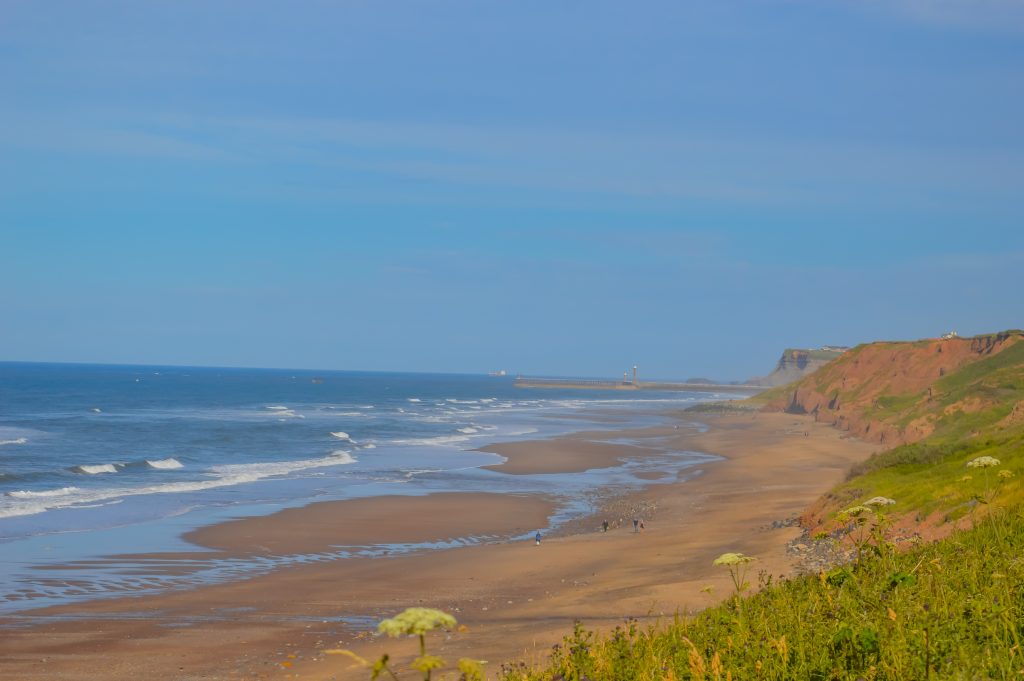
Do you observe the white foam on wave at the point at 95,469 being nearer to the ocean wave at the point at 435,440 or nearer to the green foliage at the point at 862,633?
the ocean wave at the point at 435,440

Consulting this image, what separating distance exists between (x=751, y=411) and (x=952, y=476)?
341ft

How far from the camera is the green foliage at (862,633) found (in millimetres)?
6457

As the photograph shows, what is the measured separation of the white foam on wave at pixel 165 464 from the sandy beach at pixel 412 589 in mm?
17303

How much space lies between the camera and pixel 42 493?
40.2 metres

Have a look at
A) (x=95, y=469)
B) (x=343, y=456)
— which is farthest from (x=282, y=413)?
(x=95, y=469)

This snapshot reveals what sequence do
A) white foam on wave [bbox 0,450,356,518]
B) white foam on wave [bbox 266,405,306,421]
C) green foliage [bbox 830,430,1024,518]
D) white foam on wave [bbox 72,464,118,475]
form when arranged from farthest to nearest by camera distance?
1. white foam on wave [bbox 266,405,306,421]
2. white foam on wave [bbox 72,464,118,475]
3. white foam on wave [bbox 0,450,356,518]
4. green foliage [bbox 830,430,1024,518]

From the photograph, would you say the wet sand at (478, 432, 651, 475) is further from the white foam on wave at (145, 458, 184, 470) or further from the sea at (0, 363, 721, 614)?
the white foam on wave at (145, 458, 184, 470)

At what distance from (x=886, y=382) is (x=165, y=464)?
6569 centimetres

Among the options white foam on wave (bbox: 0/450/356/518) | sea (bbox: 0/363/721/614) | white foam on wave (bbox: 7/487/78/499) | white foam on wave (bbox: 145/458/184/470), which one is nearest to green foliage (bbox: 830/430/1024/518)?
sea (bbox: 0/363/721/614)

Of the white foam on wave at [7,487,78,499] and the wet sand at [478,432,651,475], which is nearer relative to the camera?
the white foam on wave at [7,487,78,499]

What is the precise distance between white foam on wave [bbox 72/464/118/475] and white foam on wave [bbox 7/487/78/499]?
6.25 metres

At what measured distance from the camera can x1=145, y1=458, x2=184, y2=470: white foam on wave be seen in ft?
169

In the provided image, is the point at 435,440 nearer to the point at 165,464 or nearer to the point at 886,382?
the point at 165,464

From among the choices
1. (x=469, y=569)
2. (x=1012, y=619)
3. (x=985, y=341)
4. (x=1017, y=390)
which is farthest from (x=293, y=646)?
(x=985, y=341)
